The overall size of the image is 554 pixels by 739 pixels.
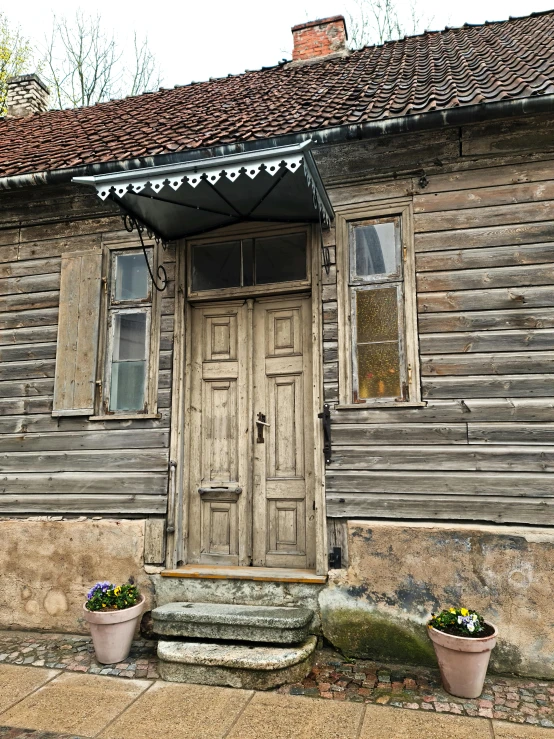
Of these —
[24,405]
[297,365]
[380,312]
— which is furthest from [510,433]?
[24,405]

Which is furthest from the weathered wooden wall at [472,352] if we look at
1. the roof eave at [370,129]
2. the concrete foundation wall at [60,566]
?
the concrete foundation wall at [60,566]

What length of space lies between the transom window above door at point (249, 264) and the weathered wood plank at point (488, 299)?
3.75 ft

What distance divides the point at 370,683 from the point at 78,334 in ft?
12.9

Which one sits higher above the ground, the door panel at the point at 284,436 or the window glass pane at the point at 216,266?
the window glass pane at the point at 216,266

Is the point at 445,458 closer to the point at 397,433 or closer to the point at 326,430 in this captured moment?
the point at 397,433

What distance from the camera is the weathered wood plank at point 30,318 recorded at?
547 centimetres

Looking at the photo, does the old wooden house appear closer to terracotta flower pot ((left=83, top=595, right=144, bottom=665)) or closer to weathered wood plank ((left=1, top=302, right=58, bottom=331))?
weathered wood plank ((left=1, top=302, right=58, bottom=331))

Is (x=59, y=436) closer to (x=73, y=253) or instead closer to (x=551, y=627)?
(x=73, y=253)

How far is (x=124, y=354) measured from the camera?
5270 millimetres

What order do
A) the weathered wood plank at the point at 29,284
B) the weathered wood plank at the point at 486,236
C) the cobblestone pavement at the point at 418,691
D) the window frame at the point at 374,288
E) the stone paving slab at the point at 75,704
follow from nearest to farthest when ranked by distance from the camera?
the stone paving slab at the point at 75,704 < the cobblestone pavement at the point at 418,691 < the weathered wood plank at the point at 486,236 < the window frame at the point at 374,288 < the weathered wood plank at the point at 29,284

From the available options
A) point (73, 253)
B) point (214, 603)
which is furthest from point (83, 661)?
point (73, 253)

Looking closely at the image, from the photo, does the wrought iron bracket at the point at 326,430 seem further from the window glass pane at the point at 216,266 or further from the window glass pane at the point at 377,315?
the window glass pane at the point at 216,266

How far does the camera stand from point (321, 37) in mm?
7891

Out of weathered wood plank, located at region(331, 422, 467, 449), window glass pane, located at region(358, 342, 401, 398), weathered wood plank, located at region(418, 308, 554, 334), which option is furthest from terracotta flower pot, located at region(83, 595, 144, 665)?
weathered wood plank, located at region(418, 308, 554, 334)
